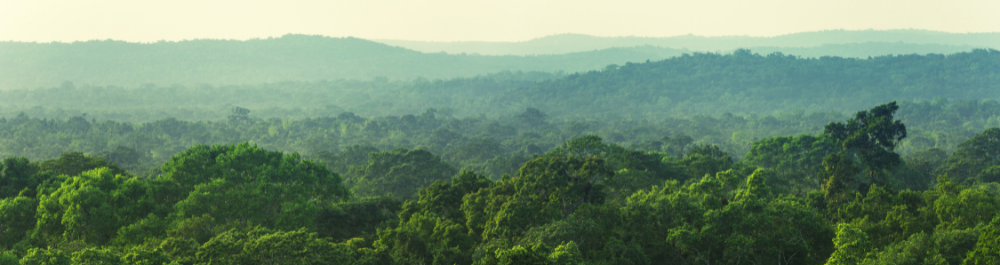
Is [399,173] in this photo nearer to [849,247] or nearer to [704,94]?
[849,247]

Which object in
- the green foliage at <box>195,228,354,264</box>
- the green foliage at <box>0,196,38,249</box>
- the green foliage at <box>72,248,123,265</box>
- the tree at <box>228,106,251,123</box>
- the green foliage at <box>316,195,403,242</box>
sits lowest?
the tree at <box>228,106,251,123</box>

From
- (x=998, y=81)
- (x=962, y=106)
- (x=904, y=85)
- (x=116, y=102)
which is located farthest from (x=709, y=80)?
(x=116, y=102)

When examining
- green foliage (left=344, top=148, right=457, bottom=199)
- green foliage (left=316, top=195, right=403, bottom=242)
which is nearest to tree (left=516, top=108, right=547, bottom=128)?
green foliage (left=344, top=148, right=457, bottom=199)

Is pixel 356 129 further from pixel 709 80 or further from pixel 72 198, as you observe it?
pixel 709 80

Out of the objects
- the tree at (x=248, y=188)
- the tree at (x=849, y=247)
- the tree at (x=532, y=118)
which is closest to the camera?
the tree at (x=849, y=247)

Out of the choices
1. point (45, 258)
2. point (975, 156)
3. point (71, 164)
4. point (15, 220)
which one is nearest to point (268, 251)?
point (45, 258)

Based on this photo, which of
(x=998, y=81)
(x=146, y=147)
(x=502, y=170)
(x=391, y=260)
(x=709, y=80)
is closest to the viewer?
(x=391, y=260)

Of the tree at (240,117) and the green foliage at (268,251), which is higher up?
the green foliage at (268,251)

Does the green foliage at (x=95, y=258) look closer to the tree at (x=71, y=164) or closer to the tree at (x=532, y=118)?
the tree at (x=71, y=164)

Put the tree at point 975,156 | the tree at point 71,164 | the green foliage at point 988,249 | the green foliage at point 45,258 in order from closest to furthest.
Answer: the green foliage at point 988,249
the green foliage at point 45,258
the tree at point 71,164
the tree at point 975,156

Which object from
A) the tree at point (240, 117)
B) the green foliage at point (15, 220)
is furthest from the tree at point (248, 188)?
the tree at point (240, 117)

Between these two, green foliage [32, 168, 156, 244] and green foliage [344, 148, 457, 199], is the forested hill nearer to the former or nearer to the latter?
green foliage [344, 148, 457, 199]
